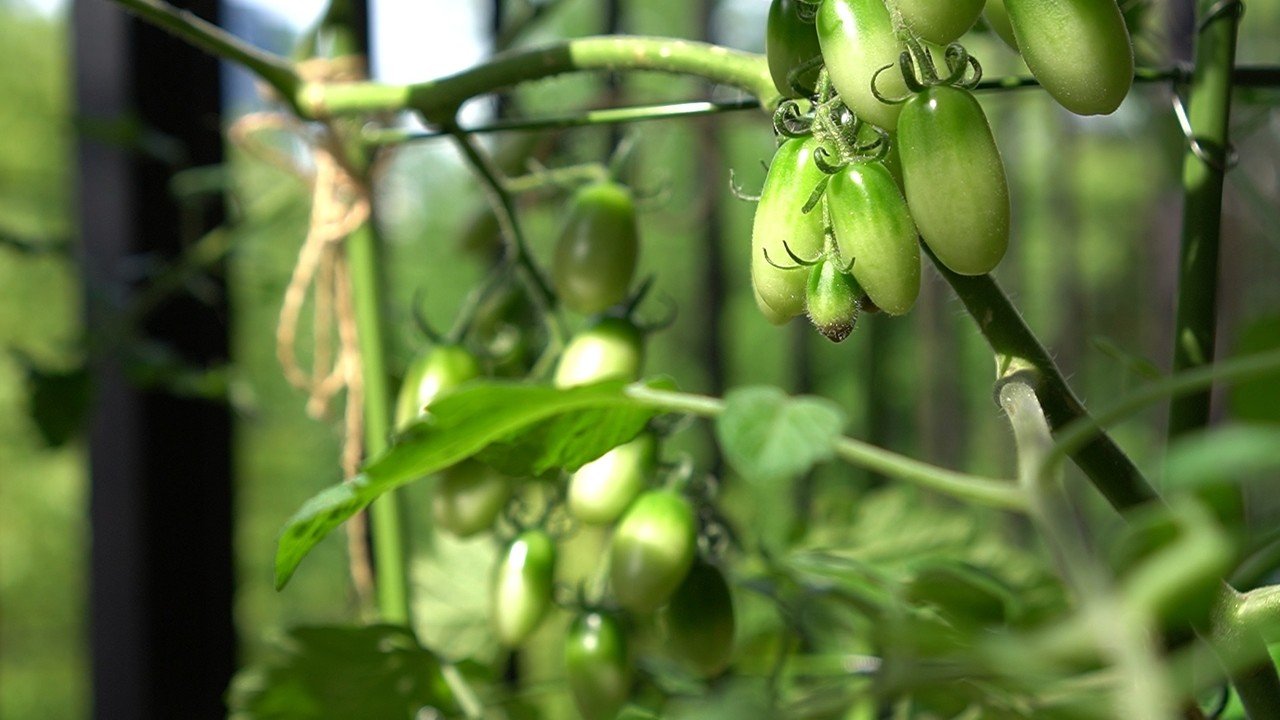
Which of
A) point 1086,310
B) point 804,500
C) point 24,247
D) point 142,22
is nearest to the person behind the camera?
point 24,247

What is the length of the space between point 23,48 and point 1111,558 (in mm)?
2778

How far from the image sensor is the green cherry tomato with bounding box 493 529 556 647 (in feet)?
1.25

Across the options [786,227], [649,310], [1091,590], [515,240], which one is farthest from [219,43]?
[649,310]

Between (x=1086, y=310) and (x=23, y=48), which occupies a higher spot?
(x=23, y=48)

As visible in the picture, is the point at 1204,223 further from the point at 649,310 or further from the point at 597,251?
the point at 649,310

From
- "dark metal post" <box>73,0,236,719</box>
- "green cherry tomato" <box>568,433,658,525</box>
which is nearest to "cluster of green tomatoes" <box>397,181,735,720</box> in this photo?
"green cherry tomato" <box>568,433,658,525</box>

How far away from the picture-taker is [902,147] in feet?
0.69

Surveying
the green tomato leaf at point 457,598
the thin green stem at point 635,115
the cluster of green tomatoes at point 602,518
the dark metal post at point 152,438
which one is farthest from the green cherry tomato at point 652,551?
the dark metal post at point 152,438

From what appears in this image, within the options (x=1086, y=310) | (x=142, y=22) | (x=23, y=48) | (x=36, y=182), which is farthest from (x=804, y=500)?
(x=23, y=48)

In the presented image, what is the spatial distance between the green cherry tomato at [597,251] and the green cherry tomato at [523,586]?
83 millimetres

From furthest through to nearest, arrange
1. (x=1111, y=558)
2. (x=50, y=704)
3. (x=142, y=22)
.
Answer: (x=50, y=704), (x=142, y=22), (x=1111, y=558)

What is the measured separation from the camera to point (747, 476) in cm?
21

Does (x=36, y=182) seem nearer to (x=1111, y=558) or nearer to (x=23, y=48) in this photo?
(x=23, y=48)

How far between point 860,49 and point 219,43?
0.23m
